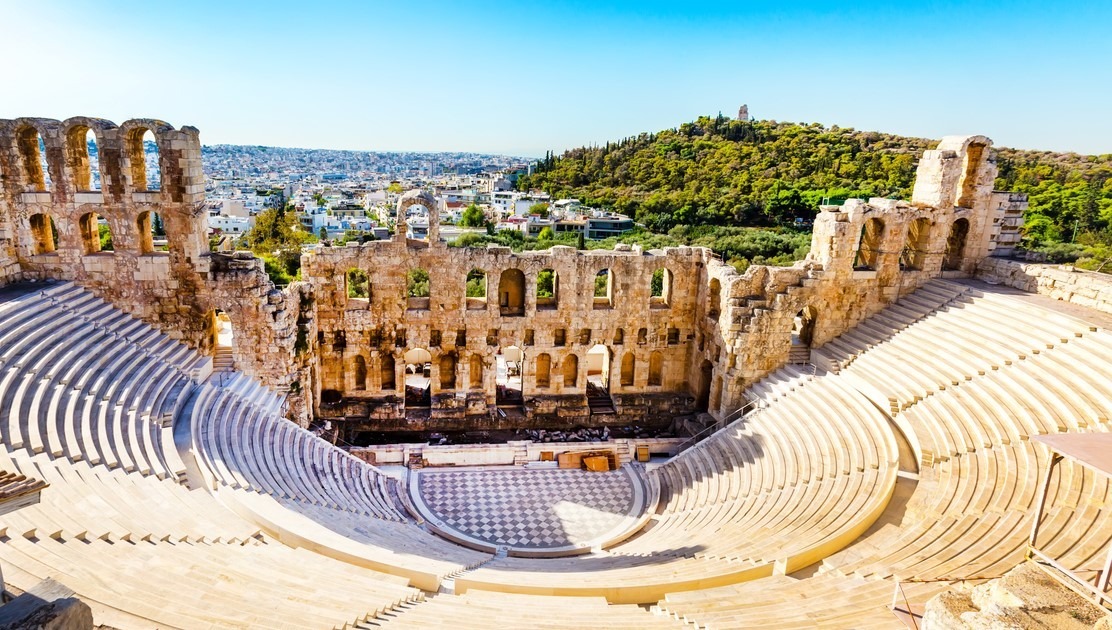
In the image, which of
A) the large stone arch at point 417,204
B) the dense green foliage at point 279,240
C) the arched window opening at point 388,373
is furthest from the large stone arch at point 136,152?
the dense green foliage at point 279,240

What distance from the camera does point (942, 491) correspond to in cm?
1301

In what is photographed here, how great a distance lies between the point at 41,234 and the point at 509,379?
1593 cm

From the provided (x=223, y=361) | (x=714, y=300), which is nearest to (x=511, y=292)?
(x=714, y=300)

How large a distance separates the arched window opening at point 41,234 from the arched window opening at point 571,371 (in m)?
16.0

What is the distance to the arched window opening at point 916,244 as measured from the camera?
22203mm

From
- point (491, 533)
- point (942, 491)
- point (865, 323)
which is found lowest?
point (491, 533)

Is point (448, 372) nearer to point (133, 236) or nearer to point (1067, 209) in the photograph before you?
point (133, 236)

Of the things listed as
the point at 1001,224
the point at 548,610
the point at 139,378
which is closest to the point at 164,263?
the point at 139,378

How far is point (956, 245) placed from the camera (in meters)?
23.3

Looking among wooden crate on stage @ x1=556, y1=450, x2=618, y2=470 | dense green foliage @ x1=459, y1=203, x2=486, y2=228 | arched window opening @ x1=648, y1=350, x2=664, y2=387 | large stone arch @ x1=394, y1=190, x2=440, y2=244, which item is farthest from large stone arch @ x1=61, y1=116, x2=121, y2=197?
dense green foliage @ x1=459, y1=203, x2=486, y2=228

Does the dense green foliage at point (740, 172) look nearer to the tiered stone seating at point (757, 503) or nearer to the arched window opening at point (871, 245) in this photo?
the arched window opening at point (871, 245)

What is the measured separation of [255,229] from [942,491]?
45513 millimetres

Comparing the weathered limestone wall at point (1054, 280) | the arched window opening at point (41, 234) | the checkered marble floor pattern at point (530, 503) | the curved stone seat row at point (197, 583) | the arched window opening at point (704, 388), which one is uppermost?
the arched window opening at point (41, 234)

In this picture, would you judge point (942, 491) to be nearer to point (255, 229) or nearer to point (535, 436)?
point (535, 436)
